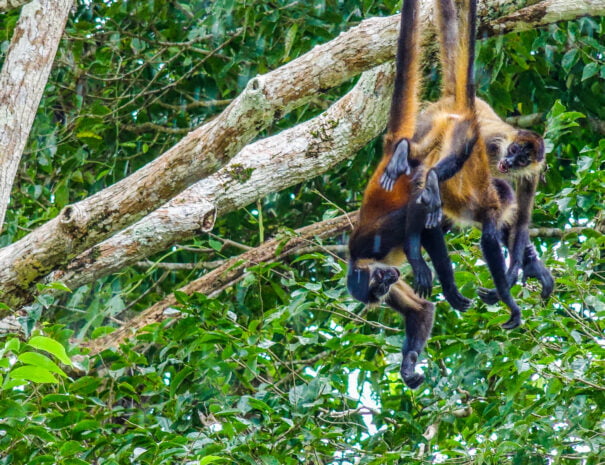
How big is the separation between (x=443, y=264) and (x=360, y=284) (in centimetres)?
55

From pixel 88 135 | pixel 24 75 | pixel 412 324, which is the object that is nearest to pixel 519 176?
pixel 412 324

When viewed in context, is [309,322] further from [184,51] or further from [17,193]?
[17,193]

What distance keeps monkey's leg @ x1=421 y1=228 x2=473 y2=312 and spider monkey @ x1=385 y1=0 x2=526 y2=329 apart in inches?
6.9

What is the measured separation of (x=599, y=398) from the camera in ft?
13.9

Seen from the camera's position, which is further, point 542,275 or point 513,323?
point 542,275

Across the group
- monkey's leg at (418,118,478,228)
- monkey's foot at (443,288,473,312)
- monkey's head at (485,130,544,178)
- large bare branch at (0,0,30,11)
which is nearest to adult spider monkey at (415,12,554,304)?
monkey's head at (485,130,544,178)

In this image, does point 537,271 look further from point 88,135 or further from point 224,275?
point 88,135

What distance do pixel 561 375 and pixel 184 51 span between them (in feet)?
12.9

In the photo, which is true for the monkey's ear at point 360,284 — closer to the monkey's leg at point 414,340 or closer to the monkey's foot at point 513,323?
the monkey's leg at point 414,340

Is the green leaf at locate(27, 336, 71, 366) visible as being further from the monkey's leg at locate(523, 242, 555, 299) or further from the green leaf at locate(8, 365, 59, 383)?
the monkey's leg at locate(523, 242, 555, 299)

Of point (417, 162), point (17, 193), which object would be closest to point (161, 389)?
point (417, 162)

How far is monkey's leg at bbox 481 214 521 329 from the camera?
4.02 meters

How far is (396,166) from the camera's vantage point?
373 centimetres

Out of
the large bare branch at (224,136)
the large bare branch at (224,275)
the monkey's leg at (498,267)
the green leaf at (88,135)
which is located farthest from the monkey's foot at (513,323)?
the green leaf at (88,135)
